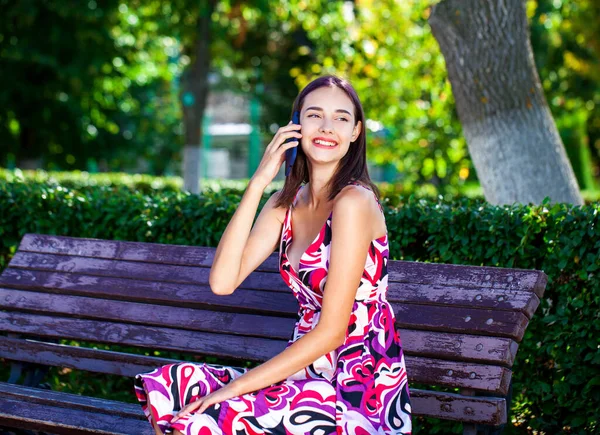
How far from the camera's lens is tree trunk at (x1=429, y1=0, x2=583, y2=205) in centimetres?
621

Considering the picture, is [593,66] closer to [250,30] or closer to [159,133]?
[250,30]

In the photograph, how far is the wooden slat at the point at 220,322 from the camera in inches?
127

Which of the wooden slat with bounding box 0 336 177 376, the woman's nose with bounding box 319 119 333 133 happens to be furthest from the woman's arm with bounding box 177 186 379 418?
the wooden slat with bounding box 0 336 177 376

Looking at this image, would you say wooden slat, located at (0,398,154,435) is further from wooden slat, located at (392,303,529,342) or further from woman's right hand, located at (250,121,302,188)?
wooden slat, located at (392,303,529,342)

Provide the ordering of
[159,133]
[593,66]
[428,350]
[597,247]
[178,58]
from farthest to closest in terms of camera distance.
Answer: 1. [159,133]
2. [178,58]
3. [593,66]
4. [597,247]
5. [428,350]

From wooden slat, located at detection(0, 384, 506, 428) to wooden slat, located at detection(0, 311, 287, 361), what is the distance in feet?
1.68

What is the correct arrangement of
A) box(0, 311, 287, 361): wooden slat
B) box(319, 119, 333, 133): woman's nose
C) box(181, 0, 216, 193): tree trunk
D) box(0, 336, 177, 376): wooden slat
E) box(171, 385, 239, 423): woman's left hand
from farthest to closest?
1. box(181, 0, 216, 193): tree trunk
2. box(0, 336, 177, 376): wooden slat
3. box(0, 311, 287, 361): wooden slat
4. box(319, 119, 333, 133): woman's nose
5. box(171, 385, 239, 423): woman's left hand

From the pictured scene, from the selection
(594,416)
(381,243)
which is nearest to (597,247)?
(594,416)

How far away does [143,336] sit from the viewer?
13.2 feet

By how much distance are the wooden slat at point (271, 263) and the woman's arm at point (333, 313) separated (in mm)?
762

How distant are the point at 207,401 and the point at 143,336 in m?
1.45

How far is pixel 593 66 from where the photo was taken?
61.2ft

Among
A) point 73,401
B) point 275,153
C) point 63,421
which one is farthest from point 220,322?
point 275,153

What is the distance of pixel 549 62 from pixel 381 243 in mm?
18301
